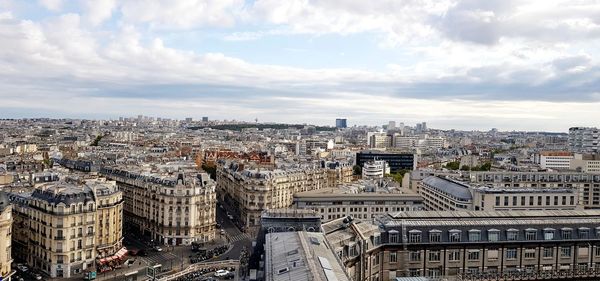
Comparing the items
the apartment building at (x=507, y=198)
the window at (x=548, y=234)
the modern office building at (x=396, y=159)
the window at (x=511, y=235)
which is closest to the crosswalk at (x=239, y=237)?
the apartment building at (x=507, y=198)

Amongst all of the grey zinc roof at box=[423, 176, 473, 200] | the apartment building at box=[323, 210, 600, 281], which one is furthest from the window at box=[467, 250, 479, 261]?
the grey zinc roof at box=[423, 176, 473, 200]

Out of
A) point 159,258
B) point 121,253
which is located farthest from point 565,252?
point 121,253

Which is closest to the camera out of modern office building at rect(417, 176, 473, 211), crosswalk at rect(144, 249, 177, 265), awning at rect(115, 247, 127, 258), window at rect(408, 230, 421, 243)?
window at rect(408, 230, 421, 243)

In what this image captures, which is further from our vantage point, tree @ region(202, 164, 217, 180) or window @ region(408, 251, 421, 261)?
tree @ region(202, 164, 217, 180)

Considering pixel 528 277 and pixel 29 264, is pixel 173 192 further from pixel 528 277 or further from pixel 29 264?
pixel 528 277

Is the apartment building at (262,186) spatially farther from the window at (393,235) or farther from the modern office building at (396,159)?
the window at (393,235)

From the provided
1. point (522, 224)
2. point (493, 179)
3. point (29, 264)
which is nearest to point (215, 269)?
point (29, 264)

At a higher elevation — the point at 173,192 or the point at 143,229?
the point at 173,192

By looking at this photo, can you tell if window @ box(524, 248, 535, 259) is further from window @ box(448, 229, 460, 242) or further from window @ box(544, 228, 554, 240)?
window @ box(448, 229, 460, 242)
